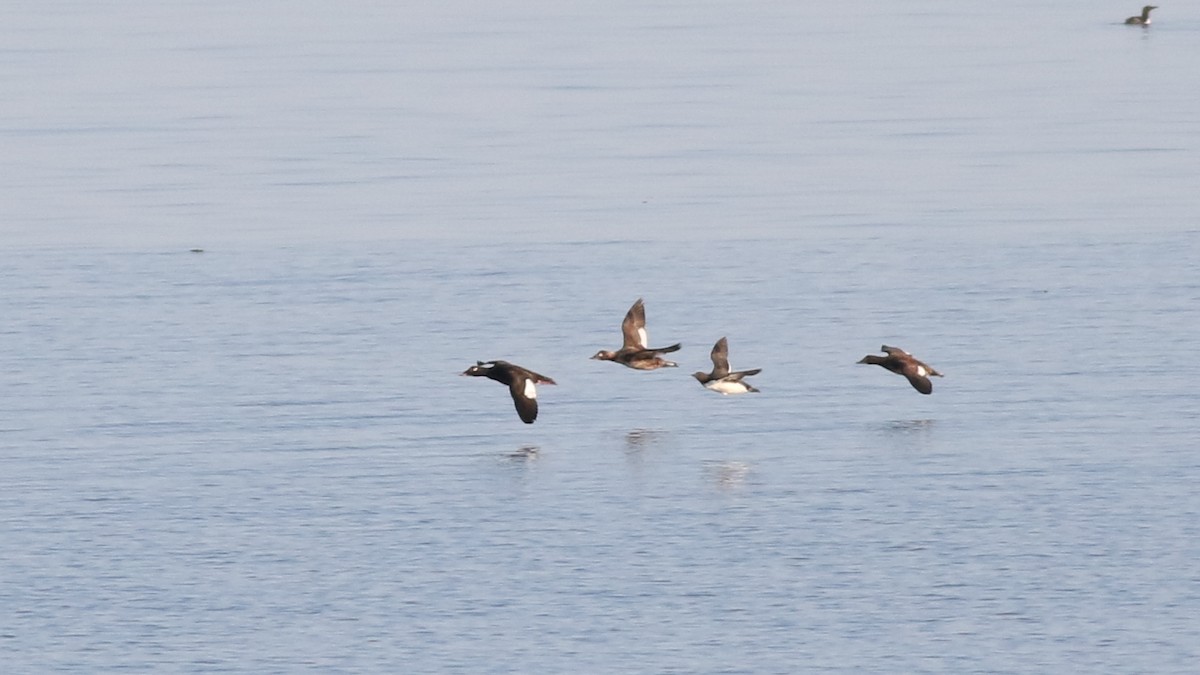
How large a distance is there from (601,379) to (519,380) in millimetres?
3066

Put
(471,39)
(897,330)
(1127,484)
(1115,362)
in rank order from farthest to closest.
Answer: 1. (471,39)
2. (897,330)
3. (1115,362)
4. (1127,484)

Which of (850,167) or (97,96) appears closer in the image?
(850,167)

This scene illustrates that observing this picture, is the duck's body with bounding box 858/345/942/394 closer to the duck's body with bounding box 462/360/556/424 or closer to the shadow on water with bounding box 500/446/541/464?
the duck's body with bounding box 462/360/556/424

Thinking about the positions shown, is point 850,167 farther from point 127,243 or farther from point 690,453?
point 690,453

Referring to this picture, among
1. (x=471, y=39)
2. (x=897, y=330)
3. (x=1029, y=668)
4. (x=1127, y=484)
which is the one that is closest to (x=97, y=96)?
(x=471, y=39)

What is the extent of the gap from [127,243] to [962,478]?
697 inches

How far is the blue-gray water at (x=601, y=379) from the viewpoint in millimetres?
18906

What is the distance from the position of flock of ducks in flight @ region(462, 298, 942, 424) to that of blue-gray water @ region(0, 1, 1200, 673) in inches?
15.4

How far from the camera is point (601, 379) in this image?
28375mm

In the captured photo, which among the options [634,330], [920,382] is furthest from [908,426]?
[634,330]

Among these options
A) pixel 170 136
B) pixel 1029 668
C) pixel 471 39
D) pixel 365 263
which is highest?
pixel 471 39

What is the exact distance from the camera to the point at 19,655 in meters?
18.1

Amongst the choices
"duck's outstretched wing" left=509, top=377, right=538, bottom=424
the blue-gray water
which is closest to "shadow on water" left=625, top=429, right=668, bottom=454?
the blue-gray water

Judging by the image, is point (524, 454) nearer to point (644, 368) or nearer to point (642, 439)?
point (642, 439)
